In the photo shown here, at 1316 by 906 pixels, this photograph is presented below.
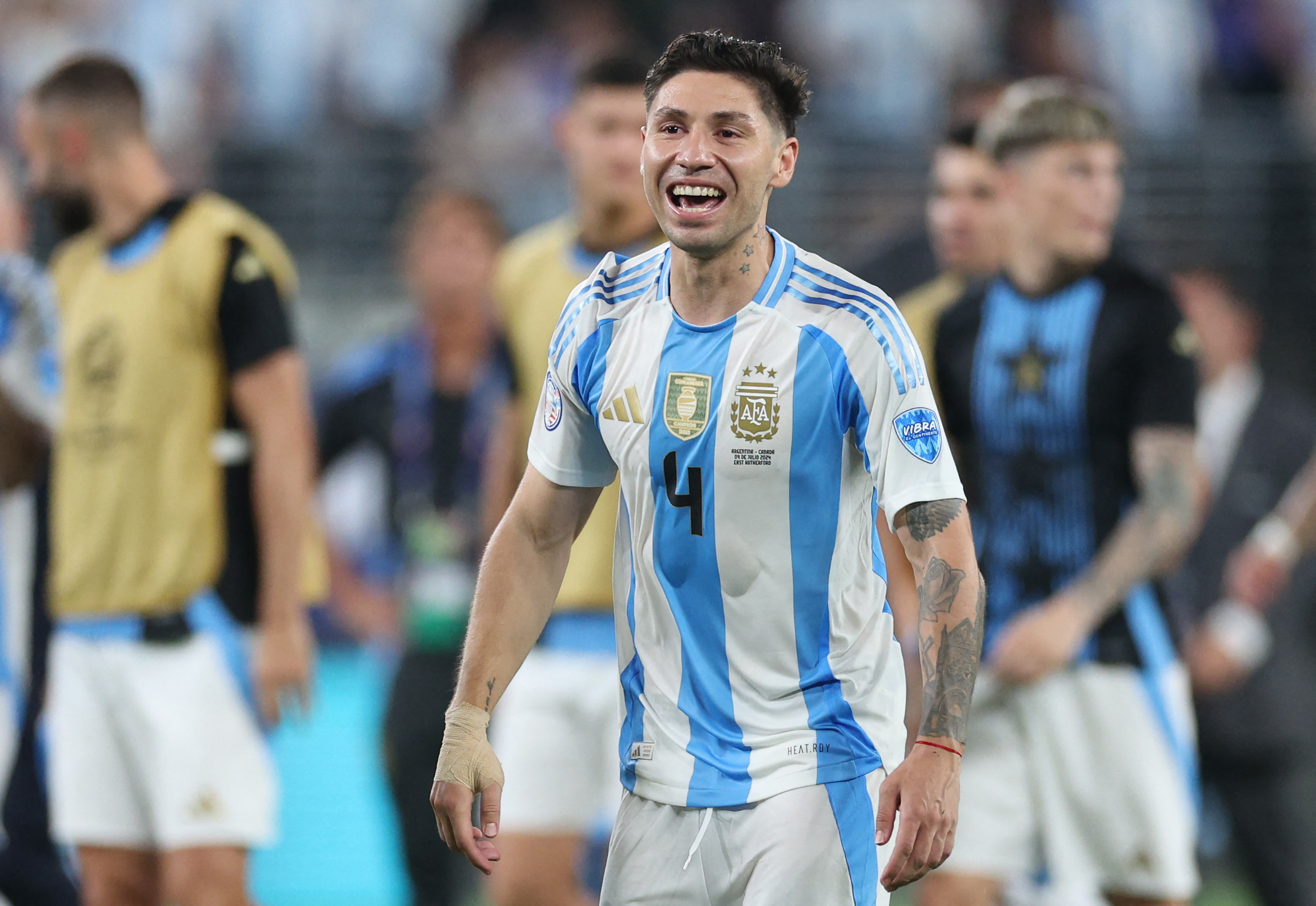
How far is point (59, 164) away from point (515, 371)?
1.58 metres

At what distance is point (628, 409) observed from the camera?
139 inches

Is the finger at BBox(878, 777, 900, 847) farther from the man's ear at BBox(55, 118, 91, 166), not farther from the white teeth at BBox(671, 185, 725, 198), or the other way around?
the man's ear at BBox(55, 118, 91, 166)

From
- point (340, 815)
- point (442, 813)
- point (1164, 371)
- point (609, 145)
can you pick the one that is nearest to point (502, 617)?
point (442, 813)

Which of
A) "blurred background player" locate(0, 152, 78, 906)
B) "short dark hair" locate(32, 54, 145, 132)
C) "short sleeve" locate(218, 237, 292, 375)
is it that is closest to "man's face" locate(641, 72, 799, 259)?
"short sleeve" locate(218, 237, 292, 375)

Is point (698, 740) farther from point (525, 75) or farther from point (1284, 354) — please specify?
point (525, 75)

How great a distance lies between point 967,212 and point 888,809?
3.81 meters

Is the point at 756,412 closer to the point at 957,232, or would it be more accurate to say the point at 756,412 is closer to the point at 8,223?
the point at 957,232

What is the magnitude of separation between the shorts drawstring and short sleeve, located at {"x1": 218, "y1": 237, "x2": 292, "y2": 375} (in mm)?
2475

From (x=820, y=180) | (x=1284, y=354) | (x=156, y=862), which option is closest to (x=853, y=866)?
(x=156, y=862)

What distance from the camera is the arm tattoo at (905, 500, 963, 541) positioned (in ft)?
Result: 10.6

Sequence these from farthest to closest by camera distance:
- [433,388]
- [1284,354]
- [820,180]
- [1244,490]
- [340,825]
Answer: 1. [820,180]
2. [1284,354]
3. [340,825]
4. [1244,490]
5. [433,388]

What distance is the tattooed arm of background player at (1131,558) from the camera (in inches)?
203

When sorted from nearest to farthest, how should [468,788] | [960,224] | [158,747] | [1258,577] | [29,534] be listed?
[468,788] → [158,747] → [29,534] → [960,224] → [1258,577]

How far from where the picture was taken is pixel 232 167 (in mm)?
14828
